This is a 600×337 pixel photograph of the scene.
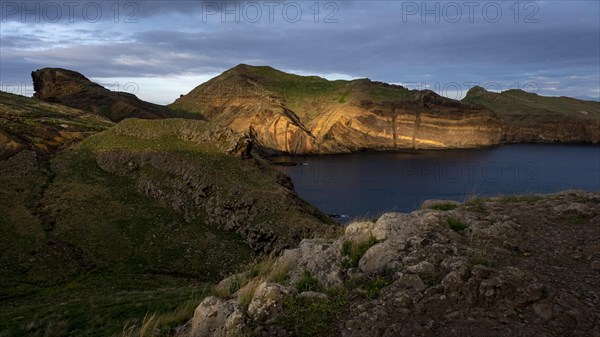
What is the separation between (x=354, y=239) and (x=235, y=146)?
3681 centimetres

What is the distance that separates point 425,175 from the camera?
11781cm

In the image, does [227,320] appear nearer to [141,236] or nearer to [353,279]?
[353,279]

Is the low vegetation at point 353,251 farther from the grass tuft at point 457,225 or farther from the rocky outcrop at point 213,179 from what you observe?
the rocky outcrop at point 213,179

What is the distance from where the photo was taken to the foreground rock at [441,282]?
7062 mm

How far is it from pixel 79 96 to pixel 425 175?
11920 cm

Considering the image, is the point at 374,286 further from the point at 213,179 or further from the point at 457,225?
the point at 213,179

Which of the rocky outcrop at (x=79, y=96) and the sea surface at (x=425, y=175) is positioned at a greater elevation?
the rocky outcrop at (x=79, y=96)

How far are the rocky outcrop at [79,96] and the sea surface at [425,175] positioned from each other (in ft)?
185

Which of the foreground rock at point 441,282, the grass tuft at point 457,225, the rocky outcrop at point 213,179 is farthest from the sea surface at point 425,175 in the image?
the foreground rock at point 441,282

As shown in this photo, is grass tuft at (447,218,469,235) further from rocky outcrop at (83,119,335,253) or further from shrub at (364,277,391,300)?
rocky outcrop at (83,119,335,253)

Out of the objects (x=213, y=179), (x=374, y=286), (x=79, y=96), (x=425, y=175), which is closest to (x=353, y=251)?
(x=374, y=286)

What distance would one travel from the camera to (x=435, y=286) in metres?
7.73

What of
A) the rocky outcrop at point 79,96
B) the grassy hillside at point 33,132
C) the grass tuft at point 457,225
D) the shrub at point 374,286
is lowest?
the shrub at point 374,286

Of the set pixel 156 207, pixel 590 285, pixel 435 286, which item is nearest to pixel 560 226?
pixel 590 285
